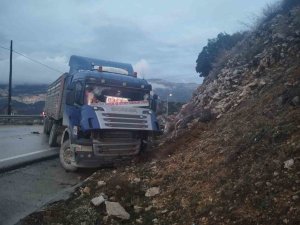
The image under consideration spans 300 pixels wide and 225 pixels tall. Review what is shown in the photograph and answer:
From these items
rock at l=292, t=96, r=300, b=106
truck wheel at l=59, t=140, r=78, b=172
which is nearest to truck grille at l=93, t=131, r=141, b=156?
truck wheel at l=59, t=140, r=78, b=172

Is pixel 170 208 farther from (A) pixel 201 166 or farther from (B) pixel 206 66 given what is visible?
(B) pixel 206 66

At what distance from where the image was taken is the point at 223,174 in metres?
6.55

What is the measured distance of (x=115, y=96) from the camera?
10.7 metres

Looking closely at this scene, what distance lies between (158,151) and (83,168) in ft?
6.95

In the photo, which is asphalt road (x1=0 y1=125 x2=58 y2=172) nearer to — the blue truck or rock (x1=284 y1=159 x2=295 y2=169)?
the blue truck

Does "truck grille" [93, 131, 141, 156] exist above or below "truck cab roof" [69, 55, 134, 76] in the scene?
below

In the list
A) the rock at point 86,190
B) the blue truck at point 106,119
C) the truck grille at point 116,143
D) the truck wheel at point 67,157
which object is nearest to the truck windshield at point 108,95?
the blue truck at point 106,119

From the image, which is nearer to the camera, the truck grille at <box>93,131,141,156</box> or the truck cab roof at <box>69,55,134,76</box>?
the truck grille at <box>93,131,141,156</box>

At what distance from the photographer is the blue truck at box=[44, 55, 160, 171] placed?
9.83 meters

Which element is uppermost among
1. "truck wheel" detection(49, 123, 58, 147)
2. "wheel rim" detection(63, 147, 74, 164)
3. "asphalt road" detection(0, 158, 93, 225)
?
"truck wheel" detection(49, 123, 58, 147)

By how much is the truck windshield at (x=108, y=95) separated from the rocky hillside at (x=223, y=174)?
1706 mm

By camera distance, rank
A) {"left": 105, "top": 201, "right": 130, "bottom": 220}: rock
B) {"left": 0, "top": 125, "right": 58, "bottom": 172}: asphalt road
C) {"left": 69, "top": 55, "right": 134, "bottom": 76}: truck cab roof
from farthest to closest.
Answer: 1. {"left": 69, "top": 55, "right": 134, "bottom": 76}: truck cab roof
2. {"left": 0, "top": 125, "right": 58, "bottom": 172}: asphalt road
3. {"left": 105, "top": 201, "right": 130, "bottom": 220}: rock

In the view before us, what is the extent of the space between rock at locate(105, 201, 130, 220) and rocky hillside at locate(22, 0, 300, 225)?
0.02 meters

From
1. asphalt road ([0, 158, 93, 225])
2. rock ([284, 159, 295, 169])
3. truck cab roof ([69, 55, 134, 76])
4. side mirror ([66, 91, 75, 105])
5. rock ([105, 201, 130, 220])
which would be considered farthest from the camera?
truck cab roof ([69, 55, 134, 76])
